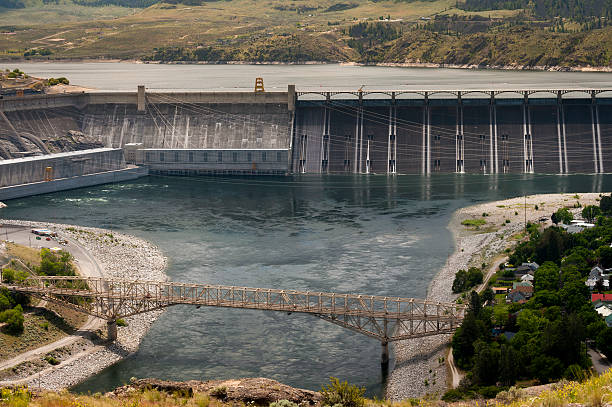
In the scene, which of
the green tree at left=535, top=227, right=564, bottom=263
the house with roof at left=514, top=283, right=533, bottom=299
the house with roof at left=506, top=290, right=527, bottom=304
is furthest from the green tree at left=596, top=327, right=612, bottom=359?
the green tree at left=535, top=227, right=564, bottom=263

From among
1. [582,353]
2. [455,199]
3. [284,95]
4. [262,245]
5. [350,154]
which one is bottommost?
[582,353]

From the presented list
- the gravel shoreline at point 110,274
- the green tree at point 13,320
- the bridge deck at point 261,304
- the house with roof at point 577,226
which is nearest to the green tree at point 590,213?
the house with roof at point 577,226

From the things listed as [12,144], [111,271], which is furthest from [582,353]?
[12,144]

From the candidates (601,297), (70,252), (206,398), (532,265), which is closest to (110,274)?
(70,252)

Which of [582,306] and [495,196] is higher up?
[495,196]

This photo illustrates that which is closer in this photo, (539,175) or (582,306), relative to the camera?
(582,306)

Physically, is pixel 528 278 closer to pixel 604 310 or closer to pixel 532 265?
pixel 532 265

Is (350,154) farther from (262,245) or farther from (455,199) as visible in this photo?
(262,245)
